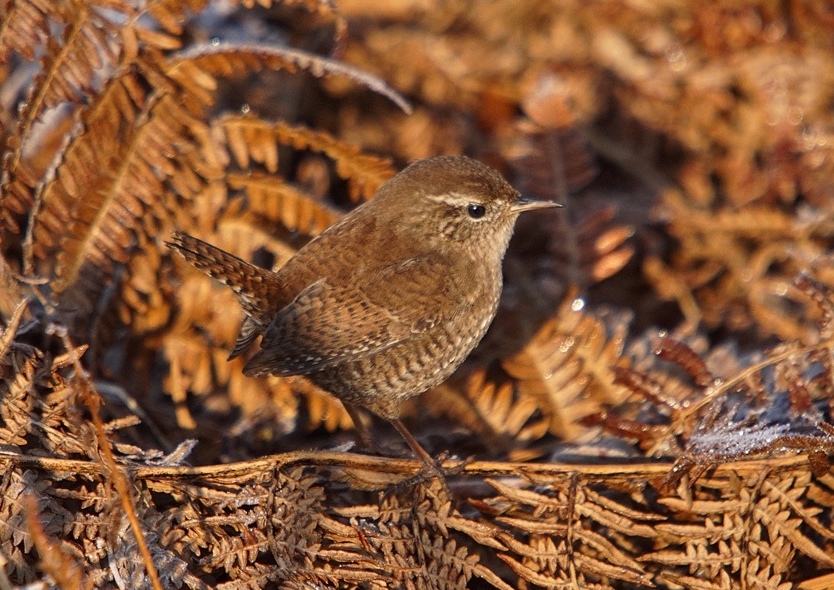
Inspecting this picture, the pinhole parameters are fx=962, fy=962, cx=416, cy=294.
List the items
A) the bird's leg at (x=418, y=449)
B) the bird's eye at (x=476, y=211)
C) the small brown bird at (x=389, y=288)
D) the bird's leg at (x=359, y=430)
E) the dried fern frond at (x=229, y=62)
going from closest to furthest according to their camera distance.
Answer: the bird's leg at (x=418, y=449)
the small brown bird at (x=389, y=288)
the dried fern frond at (x=229, y=62)
the bird's leg at (x=359, y=430)
the bird's eye at (x=476, y=211)

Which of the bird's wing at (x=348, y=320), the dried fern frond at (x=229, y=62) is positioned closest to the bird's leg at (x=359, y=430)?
the bird's wing at (x=348, y=320)

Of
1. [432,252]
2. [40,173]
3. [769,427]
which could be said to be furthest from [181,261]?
[769,427]

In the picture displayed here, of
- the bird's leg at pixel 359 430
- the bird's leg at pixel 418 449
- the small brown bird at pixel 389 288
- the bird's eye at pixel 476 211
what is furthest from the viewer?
the bird's eye at pixel 476 211

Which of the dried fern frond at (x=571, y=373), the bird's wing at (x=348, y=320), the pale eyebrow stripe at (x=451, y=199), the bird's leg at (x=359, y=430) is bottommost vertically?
the bird's leg at (x=359, y=430)

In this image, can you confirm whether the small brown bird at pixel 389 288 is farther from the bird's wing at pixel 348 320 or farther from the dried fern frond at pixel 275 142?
the dried fern frond at pixel 275 142

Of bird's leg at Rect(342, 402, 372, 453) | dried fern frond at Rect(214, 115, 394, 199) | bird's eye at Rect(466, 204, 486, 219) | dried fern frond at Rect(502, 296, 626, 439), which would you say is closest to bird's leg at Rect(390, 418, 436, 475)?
bird's leg at Rect(342, 402, 372, 453)

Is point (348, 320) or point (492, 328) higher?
point (348, 320)

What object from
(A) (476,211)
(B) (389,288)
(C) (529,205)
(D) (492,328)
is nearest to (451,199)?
(A) (476,211)

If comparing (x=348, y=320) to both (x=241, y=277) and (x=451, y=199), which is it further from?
(x=451, y=199)
